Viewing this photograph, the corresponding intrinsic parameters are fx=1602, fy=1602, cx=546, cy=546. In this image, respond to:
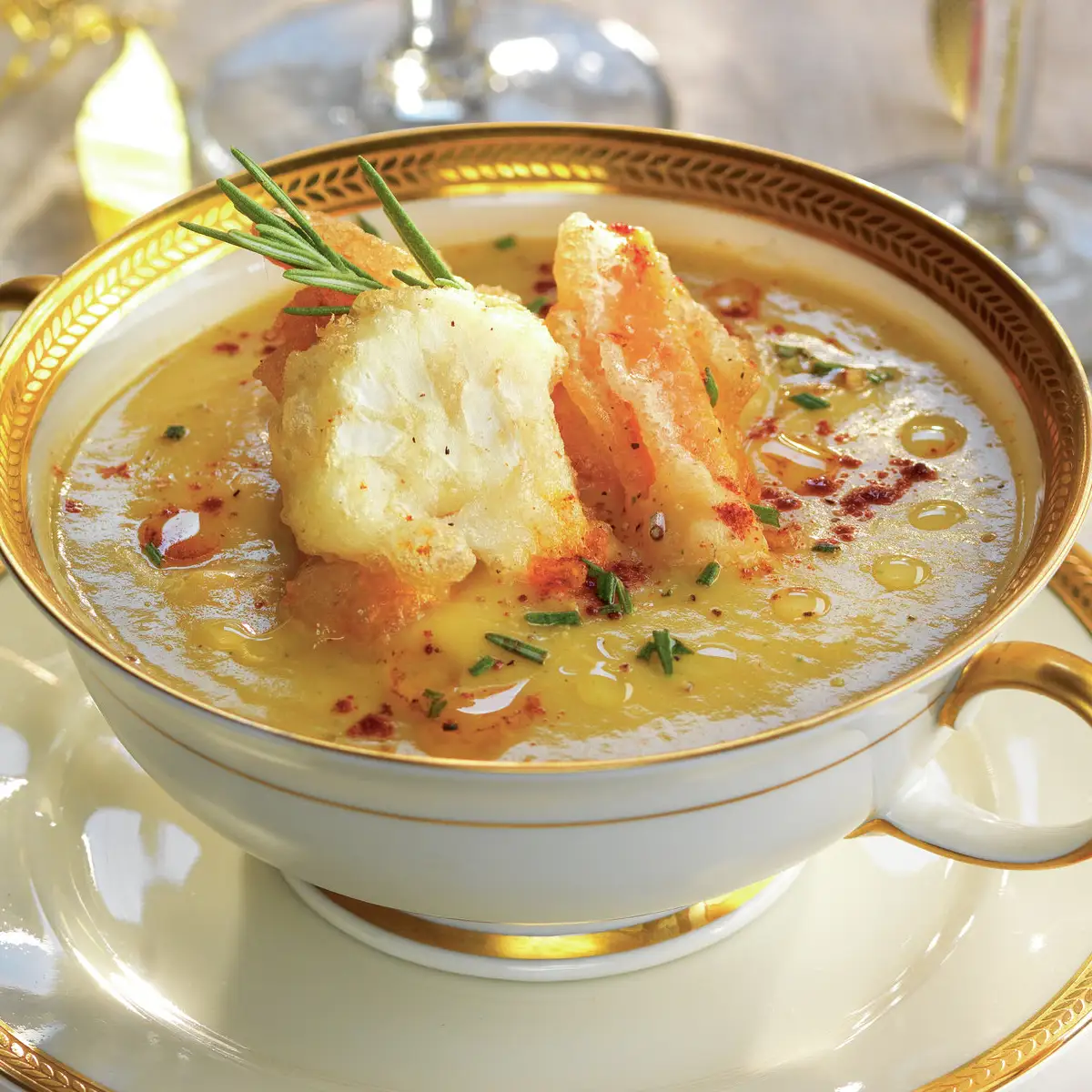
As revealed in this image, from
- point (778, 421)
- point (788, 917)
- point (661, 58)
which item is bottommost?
point (788, 917)

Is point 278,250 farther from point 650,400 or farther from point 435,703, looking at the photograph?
point 435,703

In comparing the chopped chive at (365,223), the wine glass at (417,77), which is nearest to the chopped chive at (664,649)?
the chopped chive at (365,223)

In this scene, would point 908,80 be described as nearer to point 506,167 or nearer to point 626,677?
point 506,167

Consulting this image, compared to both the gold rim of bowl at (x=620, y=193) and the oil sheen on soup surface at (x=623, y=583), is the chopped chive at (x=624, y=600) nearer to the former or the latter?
the oil sheen on soup surface at (x=623, y=583)

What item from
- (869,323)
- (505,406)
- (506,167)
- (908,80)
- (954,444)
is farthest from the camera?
(908,80)

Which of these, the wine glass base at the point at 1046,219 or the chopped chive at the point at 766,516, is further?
the wine glass base at the point at 1046,219

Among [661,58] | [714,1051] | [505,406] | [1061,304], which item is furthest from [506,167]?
[661,58]

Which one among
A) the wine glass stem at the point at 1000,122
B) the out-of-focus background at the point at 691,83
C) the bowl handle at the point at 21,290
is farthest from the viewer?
the out-of-focus background at the point at 691,83
